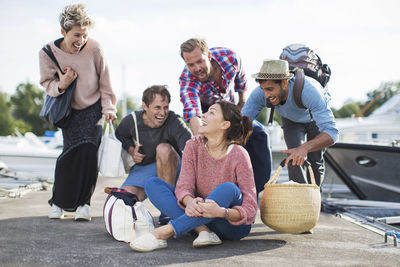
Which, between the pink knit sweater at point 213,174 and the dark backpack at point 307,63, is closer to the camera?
the pink knit sweater at point 213,174

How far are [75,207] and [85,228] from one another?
423 mm

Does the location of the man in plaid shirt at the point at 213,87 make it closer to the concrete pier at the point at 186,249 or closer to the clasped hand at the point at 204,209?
the concrete pier at the point at 186,249

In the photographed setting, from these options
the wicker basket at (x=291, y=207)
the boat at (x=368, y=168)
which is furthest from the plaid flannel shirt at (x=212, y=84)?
the boat at (x=368, y=168)

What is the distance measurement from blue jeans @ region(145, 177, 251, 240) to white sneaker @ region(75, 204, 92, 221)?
107cm

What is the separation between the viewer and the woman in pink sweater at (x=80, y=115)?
3.84m

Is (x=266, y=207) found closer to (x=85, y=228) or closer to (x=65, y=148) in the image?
(x=85, y=228)

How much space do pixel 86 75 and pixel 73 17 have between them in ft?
1.78

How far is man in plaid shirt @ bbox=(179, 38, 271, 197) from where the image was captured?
368 centimetres

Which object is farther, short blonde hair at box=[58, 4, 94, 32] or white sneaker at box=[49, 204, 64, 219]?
white sneaker at box=[49, 204, 64, 219]

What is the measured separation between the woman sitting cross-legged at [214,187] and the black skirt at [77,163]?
1.07m

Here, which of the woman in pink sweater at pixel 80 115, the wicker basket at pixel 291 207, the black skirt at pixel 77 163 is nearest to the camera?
the wicker basket at pixel 291 207

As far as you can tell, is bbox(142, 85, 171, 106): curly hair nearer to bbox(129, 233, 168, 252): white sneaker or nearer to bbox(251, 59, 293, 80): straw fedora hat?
bbox(251, 59, 293, 80): straw fedora hat

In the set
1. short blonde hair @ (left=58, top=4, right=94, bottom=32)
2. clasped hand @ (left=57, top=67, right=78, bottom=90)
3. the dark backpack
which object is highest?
short blonde hair @ (left=58, top=4, right=94, bottom=32)

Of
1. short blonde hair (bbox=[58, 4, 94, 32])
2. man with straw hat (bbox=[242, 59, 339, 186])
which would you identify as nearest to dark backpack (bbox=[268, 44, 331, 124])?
man with straw hat (bbox=[242, 59, 339, 186])
